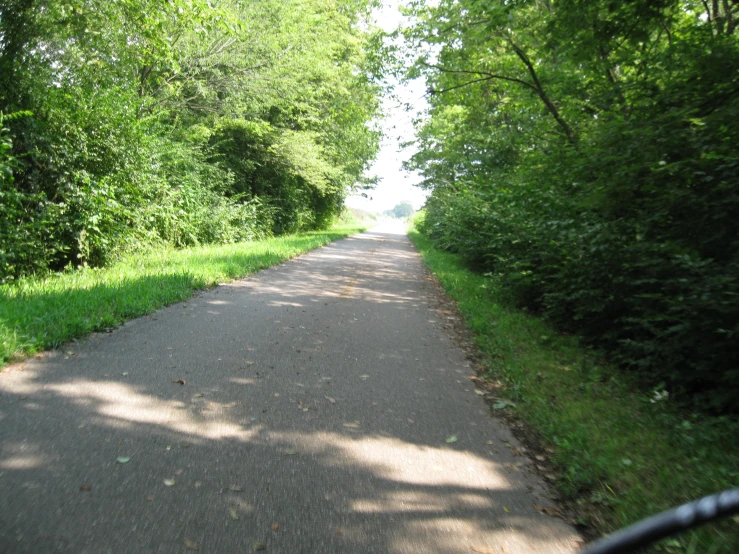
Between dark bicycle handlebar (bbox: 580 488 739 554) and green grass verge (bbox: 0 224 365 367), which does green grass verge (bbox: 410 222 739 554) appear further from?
green grass verge (bbox: 0 224 365 367)

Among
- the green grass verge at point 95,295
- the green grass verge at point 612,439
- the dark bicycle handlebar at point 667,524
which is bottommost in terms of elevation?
the green grass verge at point 95,295

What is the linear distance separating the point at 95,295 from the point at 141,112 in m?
8.86

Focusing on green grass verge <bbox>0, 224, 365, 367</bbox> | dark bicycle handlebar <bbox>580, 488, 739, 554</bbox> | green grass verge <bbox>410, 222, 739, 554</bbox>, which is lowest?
green grass verge <bbox>0, 224, 365, 367</bbox>

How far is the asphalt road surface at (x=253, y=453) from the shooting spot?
97.4 inches

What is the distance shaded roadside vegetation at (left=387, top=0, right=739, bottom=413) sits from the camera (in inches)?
174

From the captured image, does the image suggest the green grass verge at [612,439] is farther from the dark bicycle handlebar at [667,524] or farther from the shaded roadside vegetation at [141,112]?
the shaded roadside vegetation at [141,112]

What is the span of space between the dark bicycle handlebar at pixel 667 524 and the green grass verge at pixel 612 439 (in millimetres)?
2062

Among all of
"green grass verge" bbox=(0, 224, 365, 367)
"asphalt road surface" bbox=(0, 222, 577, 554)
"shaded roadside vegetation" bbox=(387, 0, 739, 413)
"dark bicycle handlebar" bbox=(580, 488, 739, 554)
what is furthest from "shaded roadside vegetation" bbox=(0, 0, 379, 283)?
"dark bicycle handlebar" bbox=(580, 488, 739, 554)

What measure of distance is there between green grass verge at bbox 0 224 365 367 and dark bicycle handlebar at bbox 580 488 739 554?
17.0ft

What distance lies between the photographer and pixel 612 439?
3.67 meters

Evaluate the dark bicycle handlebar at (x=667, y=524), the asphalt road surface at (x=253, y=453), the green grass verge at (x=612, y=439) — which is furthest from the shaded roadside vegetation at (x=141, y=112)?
the dark bicycle handlebar at (x=667, y=524)

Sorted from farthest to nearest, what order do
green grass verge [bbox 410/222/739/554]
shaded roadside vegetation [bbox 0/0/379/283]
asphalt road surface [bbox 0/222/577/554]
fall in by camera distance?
shaded roadside vegetation [bbox 0/0/379/283]
green grass verge [bbox 410/222/739/554]
asphalt road surface [bbox 0/222/577/554]

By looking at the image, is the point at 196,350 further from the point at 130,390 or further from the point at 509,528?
the point at 509,528

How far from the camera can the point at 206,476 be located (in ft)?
9.61
